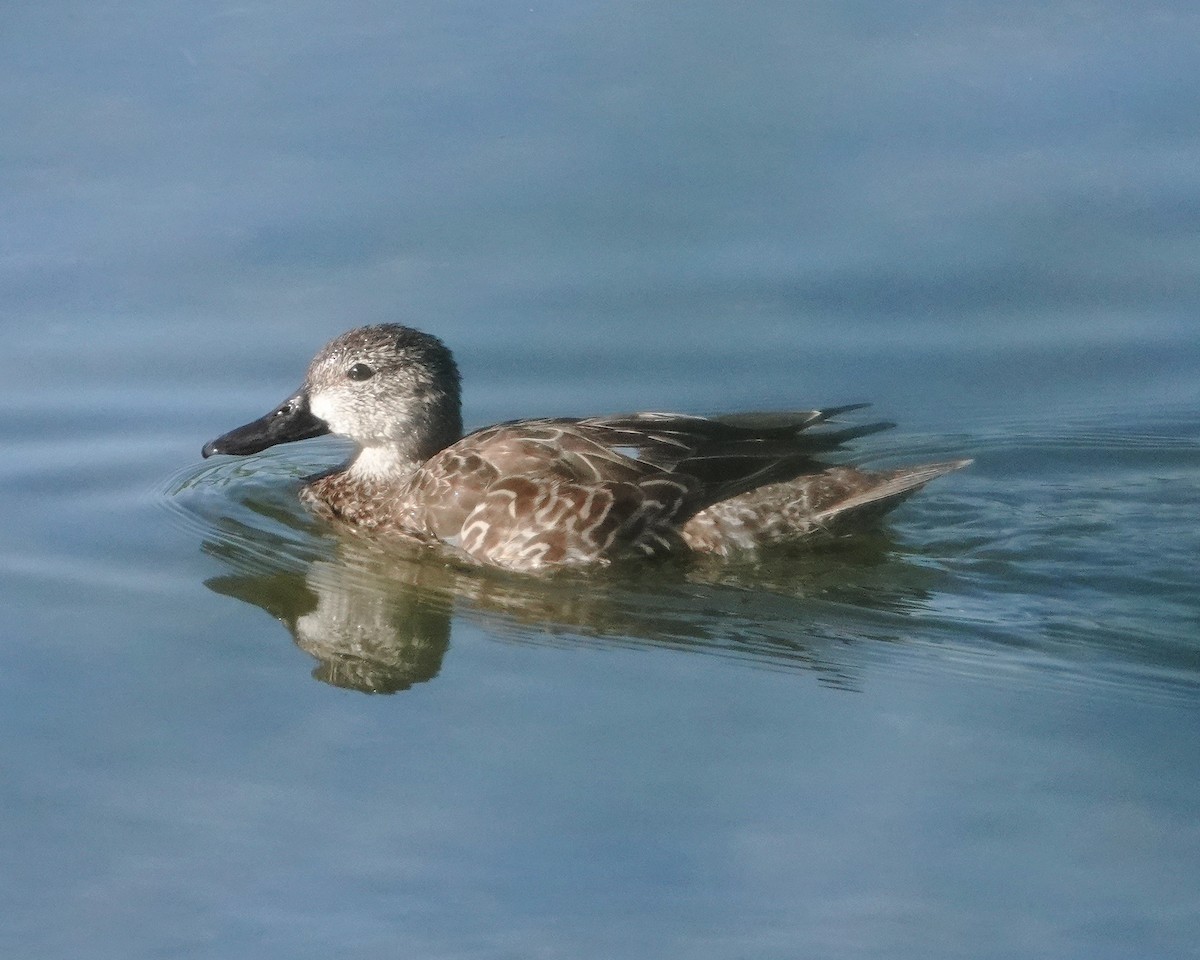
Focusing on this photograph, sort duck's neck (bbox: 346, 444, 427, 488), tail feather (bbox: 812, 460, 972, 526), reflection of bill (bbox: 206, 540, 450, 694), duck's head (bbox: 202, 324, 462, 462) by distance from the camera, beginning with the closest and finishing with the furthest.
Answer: reflection of bill (bbox: 206, 540, 450, 694) → tail feather (bbox: 812, 460, 972, 526) → duck's head (bbox: 202, 324, 462, 462) → duck's neck (bbox: 346, 444, 427, 488)

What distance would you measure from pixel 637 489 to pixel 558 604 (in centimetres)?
73

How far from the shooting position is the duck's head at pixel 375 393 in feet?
27.2

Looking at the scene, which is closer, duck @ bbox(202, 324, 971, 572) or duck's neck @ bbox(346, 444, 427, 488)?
duck @ bbox(202, 324, 971, 572)

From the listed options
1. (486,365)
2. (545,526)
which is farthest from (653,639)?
(486,365)

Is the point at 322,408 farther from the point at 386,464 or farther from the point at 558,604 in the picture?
the point at 558,604

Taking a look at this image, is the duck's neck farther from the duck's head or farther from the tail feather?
the tail feather

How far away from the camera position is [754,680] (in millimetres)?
6234

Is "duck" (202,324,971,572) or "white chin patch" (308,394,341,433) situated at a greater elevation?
"white chin patch" (308,394,341,433)

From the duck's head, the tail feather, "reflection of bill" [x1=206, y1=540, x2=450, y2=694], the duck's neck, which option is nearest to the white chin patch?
the duck's head

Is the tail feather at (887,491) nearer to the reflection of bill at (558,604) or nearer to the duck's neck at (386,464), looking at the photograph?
the reflection of bill at (558,604)

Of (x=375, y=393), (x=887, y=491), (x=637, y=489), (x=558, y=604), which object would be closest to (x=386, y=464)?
(x=375, y=393)

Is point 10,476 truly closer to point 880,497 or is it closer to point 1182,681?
point 880,497

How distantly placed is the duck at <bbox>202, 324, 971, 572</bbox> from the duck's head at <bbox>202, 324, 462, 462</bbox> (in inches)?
11.7

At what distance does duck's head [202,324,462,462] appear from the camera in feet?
27.2
